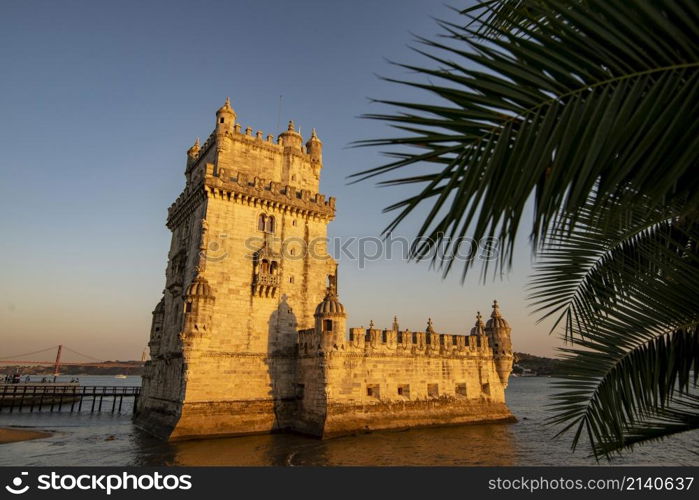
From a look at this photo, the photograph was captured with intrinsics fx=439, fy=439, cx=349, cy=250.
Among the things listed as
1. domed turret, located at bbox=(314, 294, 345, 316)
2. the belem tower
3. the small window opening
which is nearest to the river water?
the belem tower

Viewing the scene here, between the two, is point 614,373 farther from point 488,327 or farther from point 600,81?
point 488,327

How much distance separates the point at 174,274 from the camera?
28.5 m

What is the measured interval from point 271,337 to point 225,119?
539 inches

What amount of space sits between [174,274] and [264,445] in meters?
12.8

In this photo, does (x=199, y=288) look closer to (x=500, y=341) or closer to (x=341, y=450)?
(x=341, y=450)

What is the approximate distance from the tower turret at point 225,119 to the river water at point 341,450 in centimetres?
1777

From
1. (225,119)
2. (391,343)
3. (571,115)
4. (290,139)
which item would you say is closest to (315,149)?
(290,139)

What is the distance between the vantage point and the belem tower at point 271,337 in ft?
76.8

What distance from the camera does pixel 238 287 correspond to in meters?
25.2

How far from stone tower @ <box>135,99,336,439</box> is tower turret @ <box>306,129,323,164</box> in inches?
6.1

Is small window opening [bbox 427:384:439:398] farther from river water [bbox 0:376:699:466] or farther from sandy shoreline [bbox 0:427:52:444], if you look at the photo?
sandy shoreline [bbox 0:427:52:444]

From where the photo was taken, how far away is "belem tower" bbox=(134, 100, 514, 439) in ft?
76.8

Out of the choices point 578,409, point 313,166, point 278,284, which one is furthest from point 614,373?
point 313,166

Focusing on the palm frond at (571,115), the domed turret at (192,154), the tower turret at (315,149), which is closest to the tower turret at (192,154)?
A: the domed turret at (192,154)
